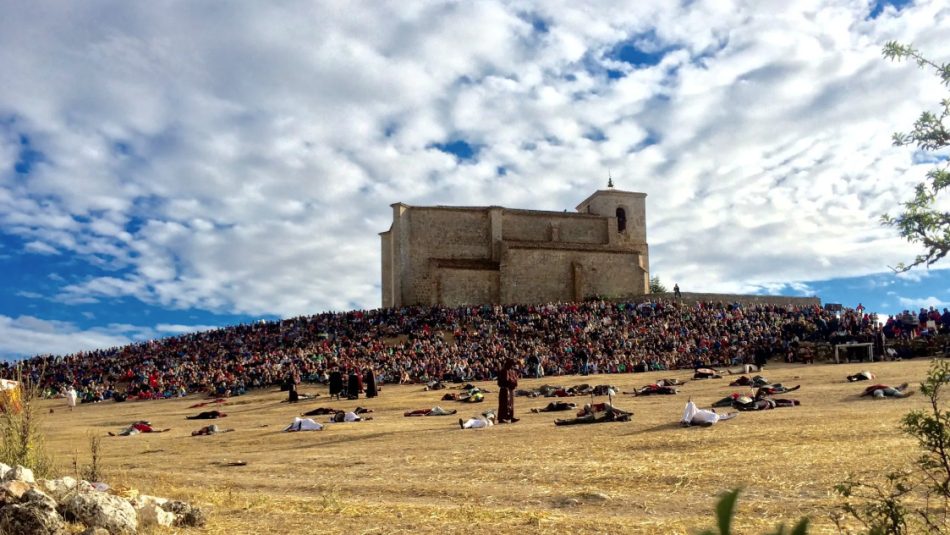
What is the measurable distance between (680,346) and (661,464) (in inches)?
871

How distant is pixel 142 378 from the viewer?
34500mm

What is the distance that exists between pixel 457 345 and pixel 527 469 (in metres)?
25.0

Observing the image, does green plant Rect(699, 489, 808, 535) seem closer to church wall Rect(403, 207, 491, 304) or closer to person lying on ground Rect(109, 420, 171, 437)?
person lying on ground Rect(109, 420, 171, 437)

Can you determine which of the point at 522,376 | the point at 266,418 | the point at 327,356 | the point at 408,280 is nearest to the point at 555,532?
the point at 266,418

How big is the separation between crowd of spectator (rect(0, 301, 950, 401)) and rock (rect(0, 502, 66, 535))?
73.1ft

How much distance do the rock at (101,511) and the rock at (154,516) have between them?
12 cm

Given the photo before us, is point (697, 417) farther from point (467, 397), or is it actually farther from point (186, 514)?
point (467, 397)

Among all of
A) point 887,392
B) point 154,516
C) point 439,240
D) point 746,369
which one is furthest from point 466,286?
point 154,516

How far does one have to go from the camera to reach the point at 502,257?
48969 mm

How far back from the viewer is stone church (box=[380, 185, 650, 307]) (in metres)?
48.9

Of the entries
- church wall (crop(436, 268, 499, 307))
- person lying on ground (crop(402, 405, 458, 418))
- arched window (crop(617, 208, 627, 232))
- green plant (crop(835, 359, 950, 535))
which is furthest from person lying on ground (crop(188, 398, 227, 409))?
arched window (crop(617, 208, 627, 232))

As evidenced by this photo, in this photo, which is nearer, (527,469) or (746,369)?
(527,469)

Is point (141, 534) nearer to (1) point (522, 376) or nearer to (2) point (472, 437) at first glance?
(2) point (472, 437)

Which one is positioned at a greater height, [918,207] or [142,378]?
[918,207]
